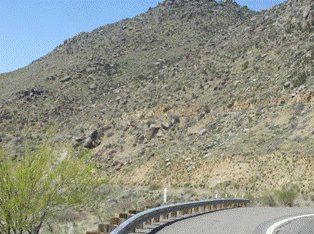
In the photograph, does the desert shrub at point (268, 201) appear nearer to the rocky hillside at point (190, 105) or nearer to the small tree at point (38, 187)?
the rocky hillside at point (190, 105)

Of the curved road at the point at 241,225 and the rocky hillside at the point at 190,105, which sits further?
the rocky hillside at the point at 190,105

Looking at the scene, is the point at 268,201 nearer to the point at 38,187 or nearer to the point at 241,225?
the point at 241,225

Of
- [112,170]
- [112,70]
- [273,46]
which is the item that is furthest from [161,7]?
[112,170]

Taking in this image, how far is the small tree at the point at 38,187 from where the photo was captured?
1750 cm

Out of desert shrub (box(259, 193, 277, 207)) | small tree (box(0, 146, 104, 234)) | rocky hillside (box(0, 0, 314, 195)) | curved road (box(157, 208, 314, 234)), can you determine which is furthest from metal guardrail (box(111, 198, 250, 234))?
rocky hillside (box(0, 0, 314, 195))

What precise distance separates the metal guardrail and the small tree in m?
2.99

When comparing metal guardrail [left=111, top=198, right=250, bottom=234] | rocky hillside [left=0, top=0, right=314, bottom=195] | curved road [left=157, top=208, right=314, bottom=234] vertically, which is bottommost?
curved road [left=157, top=208, right=314, bottom=234]

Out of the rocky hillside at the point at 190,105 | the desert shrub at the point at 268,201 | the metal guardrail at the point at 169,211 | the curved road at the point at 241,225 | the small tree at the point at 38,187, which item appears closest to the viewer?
the metal guardrail at the point at 169,211

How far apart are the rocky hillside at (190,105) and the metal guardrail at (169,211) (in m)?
8.72

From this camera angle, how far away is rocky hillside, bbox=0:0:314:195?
1898 inches

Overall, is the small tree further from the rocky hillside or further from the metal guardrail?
the rocky hillside

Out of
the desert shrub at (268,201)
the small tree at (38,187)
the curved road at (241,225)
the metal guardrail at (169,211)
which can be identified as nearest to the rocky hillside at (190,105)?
the desert shrub at (268,201)

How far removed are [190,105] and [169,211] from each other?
4583 centimetres

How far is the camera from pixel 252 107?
5697 cm
